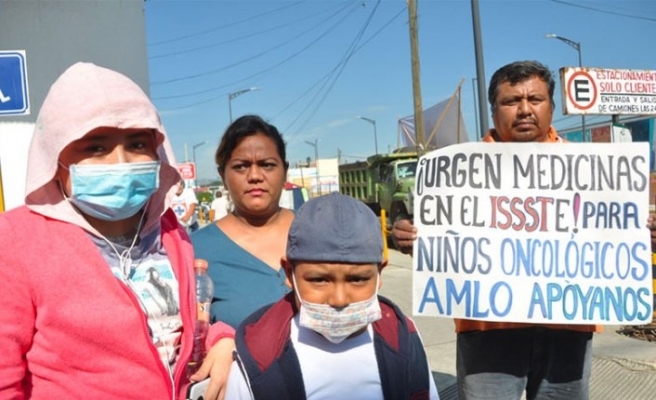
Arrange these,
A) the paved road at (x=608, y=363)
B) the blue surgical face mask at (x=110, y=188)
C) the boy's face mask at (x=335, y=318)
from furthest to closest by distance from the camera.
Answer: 1. the paved road at (x=608, y=363)
2. the boy's face mask at (x=335, y=318)
3. the blue surgical face mask at (x=110, y=188)

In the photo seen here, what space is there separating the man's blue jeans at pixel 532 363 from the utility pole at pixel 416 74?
1423 cm

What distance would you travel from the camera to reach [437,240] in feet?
8.89

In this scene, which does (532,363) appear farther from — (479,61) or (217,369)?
(479,61)

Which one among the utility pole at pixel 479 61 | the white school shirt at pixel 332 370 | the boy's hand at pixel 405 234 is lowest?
the white school shirt at pixel 332 370

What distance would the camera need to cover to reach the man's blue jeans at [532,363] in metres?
2.61

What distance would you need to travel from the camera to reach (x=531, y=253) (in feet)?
8.74

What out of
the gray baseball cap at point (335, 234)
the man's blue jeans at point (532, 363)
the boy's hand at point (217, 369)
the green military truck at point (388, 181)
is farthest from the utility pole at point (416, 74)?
the boy's hand at point (217, 369)

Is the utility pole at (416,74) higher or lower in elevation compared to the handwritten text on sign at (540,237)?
higher

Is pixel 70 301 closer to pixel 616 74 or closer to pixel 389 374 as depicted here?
pixel 389 374

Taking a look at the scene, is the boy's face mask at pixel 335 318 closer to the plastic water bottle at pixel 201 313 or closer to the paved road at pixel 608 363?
the plastic water bottle at pixel 201 313

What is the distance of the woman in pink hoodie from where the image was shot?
61.0 inches

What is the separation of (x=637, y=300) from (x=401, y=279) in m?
8.06

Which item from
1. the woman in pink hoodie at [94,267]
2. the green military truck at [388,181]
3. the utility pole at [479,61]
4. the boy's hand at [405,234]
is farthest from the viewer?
the green military truck at [388,181]

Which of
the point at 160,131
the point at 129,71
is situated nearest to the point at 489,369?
the point at 160,131
